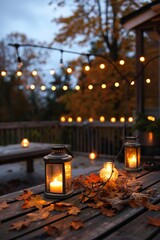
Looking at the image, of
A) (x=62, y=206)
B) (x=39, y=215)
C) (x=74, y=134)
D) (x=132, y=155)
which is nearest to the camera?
(x=39, y=215)

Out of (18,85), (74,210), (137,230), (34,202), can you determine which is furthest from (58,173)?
(18,85)

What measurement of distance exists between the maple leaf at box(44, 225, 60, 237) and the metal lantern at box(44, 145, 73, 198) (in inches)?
21.8

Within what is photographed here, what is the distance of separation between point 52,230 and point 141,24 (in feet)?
18.3

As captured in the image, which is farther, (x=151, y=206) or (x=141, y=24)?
(x=141, y=24)

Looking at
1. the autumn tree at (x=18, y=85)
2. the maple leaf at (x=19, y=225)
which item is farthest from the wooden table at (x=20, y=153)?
the autumn tree at (x=18, y=85)

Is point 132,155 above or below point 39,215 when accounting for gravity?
above

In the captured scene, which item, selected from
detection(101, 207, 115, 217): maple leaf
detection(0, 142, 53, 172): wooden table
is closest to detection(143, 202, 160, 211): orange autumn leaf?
detection(101, 207, 115, 217): maple leaf

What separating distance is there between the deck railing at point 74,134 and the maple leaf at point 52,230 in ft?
18.6

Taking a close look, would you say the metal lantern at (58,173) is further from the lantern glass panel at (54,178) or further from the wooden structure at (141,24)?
the wooden structure at (141,24)

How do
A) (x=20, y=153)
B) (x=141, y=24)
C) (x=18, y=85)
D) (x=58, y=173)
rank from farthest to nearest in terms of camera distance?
(x=18, y=85), (x=141, y=24), (x=20, y=153), (x=58, y=173)

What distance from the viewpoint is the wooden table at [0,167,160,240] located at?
1565 millimetres

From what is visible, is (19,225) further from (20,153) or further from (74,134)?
(74,134)

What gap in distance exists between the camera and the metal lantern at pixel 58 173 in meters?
2.20

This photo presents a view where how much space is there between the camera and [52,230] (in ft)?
5.30
